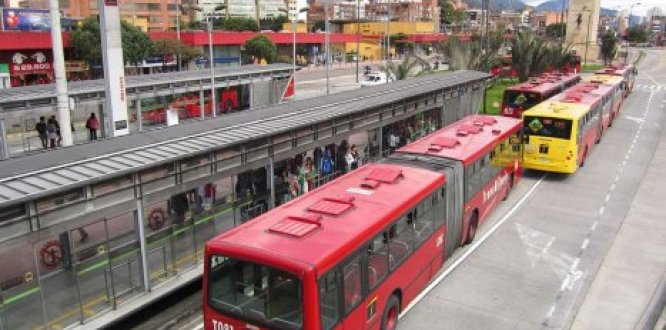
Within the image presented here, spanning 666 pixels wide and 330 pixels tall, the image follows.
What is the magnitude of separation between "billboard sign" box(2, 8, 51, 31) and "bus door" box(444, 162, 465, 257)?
2116 inches

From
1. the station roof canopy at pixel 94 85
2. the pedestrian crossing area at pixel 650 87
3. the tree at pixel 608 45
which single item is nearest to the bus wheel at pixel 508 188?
the station roof canopy at pixel 94 85

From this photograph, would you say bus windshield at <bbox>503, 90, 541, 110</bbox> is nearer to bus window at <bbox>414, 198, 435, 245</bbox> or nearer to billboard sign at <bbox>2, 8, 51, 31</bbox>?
bus window at <bbox>414, 198, 435, 245</bbox>

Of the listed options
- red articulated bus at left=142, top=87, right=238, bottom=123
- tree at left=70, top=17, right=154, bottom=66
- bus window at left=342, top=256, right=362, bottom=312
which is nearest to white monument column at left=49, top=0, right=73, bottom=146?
bus window at left=342, top=256, right=362, bottom=312

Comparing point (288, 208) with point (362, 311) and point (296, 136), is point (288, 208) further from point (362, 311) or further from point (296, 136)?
point (296, 136)

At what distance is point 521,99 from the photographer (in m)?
27.7

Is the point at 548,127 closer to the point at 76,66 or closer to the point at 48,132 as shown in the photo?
the point at 48,132

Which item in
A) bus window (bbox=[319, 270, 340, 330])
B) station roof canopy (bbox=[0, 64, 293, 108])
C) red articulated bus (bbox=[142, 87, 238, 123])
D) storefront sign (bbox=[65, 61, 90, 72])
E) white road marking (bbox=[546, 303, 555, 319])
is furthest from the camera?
storefront sign (bbox=[65, 61, 90, 72])

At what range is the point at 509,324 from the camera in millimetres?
11227

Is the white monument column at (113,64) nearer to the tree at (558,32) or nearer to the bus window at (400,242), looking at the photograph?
the bus window at (400,242)

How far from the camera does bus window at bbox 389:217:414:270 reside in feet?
34.1

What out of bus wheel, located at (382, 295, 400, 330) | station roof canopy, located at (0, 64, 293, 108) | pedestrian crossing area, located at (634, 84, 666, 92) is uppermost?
station roof canopy, located at (0, 64, 293, 108)

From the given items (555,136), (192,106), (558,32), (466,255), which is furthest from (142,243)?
(558,32)

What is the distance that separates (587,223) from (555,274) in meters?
4.45

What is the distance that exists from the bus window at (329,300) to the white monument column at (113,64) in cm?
854
